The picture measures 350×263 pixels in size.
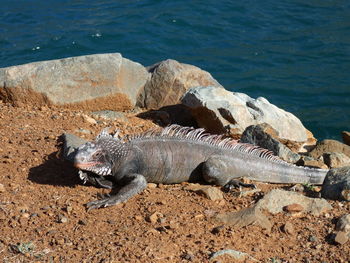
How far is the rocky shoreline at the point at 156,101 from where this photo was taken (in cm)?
995

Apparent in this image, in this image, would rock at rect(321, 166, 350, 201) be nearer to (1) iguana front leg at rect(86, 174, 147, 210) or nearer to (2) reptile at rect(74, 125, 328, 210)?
(2) reptile at rect(74, 125, 328, 210)

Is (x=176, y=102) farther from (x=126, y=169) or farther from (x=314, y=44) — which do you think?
(x=314, y=44)

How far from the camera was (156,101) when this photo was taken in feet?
38.2

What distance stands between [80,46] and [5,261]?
13.3 metres

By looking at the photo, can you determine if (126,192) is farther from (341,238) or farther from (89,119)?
(89,119)

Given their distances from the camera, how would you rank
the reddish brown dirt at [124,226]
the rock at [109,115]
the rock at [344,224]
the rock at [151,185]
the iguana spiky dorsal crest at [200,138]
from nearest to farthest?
the reddish brown dirt at [124,226] < the rock at [344,224] < the rock at [151,185] < the iguana spiky dorsal crest at [200,138] < the rock at [109,115]

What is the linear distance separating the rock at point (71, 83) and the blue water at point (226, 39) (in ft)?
20.0

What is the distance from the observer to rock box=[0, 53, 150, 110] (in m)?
10.4

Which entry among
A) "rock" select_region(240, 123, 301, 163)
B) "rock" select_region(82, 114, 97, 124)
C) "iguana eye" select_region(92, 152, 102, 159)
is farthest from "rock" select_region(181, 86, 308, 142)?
"iguana eye" select_region(92, 152, 102, 159)

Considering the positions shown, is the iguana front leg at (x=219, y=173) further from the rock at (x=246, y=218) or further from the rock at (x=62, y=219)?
the rock at (x=62, y=219)

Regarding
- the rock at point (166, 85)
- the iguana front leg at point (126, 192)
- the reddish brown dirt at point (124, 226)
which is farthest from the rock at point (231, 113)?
the iguana front leg at point (126, 192)

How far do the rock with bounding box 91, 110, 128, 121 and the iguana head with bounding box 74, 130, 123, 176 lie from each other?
2770mm

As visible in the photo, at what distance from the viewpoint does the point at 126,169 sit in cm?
757

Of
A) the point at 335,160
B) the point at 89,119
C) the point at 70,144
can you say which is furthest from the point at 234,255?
the point at 89,119
